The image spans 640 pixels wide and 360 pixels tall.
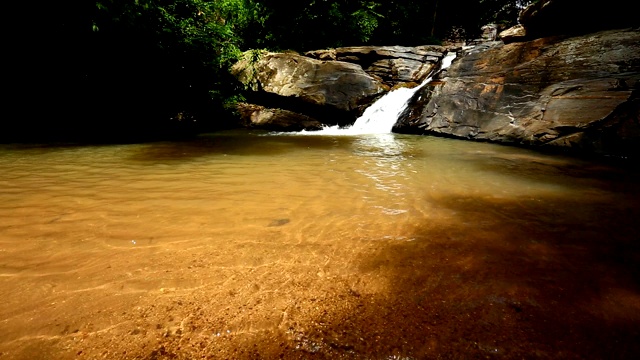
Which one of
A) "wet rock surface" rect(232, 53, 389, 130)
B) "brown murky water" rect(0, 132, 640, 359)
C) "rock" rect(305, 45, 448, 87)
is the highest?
"rock" rect(305, 45, 448, 87)

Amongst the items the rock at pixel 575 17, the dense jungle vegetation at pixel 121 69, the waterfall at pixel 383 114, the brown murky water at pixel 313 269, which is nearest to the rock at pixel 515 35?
the rock at pixel 575 17

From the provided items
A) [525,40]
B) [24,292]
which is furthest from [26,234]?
[525,40]

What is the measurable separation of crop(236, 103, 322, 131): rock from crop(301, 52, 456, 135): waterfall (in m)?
0.74

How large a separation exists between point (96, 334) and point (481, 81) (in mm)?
9587

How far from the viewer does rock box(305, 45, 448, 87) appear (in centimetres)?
1122

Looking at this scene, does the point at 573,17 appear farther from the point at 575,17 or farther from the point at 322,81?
the point at 322,81

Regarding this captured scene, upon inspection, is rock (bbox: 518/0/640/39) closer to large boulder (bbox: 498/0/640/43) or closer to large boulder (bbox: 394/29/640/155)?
large boulder (bbox: 498/0/640/43)

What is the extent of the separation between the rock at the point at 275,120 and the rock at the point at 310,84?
0.29 metres

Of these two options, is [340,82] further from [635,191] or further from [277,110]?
[635,191]

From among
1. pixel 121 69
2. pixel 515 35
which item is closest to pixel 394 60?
pixel 515 35

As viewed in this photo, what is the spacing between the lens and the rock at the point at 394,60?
11.2 metres

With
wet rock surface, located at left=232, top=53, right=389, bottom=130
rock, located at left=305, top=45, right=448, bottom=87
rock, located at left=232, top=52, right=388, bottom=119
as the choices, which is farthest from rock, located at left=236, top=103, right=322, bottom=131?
rock, located at left=305, top=45, right=448, bottom=87

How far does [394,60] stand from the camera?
11477 millimetres

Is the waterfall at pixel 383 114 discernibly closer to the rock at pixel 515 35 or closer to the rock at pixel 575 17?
the rock at pixel 515 35
